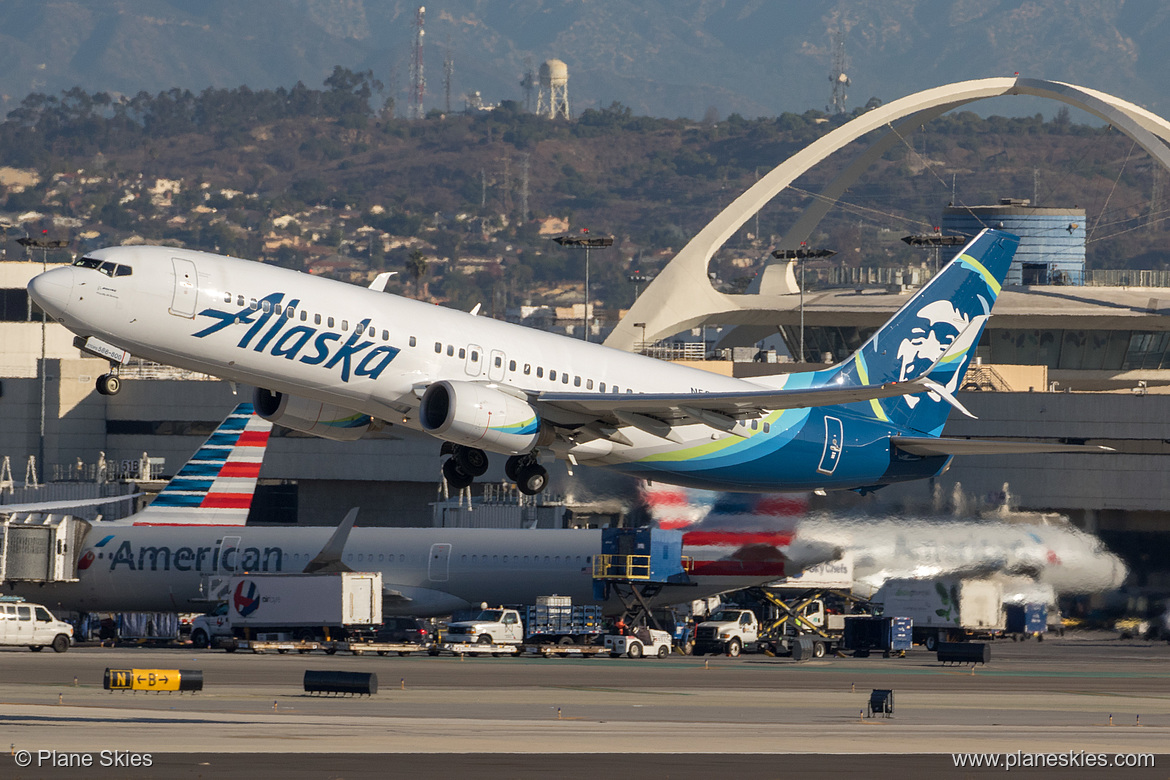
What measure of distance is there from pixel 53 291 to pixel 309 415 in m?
9.16

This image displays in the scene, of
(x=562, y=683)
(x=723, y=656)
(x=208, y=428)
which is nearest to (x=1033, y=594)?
(x=723, y=656)

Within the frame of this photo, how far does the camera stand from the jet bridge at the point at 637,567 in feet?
251

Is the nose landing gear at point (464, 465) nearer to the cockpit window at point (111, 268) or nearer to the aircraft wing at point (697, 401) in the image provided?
the aircraft wing at point (697, 401)

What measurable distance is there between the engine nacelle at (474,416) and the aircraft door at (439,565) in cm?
3689

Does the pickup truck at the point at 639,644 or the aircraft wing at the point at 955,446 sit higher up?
the aircraft wing at the point at 955,446

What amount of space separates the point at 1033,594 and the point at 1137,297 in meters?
81.7

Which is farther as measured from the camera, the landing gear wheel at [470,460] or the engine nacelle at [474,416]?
the landing gear wheel at [470,460]

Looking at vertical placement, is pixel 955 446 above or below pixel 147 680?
Result: above

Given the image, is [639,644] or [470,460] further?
[639,644]

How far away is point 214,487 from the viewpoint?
89875 mm

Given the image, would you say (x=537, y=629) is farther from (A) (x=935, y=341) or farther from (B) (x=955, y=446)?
(B) (x=955, y=446)

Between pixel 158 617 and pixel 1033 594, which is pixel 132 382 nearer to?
pixel 158 617

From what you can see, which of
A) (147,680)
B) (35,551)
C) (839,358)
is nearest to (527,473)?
(147,680)

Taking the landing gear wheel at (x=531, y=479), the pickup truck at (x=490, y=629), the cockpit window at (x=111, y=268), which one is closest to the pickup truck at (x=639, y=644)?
the pickup truck at (x=490, y=629)
